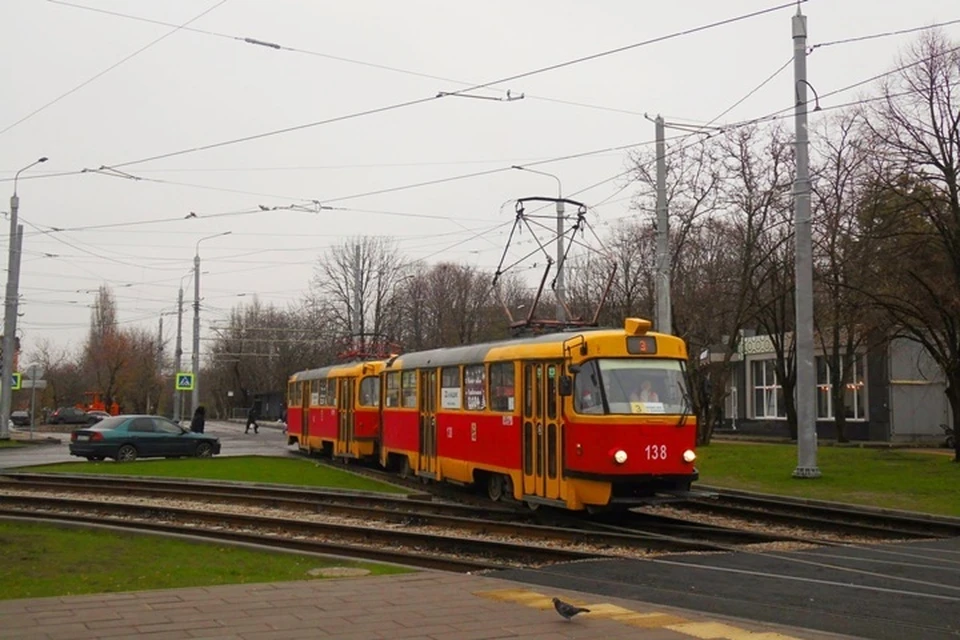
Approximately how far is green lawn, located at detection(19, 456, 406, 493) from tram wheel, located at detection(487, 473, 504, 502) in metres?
2.89

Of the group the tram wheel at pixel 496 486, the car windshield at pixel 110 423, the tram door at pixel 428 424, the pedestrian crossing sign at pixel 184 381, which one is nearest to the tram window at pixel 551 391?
the tram wheel at pixel 496 486

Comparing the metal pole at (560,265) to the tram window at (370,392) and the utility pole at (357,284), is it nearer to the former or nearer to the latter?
the tram window at (370,392)

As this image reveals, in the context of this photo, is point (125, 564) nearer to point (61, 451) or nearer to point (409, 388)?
point (409, 388)

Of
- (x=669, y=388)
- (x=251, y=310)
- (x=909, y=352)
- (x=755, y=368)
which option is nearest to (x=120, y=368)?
(x=251, y=310)

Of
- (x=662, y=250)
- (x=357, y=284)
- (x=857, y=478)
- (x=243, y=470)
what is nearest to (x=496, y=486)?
(x=857, y=478)

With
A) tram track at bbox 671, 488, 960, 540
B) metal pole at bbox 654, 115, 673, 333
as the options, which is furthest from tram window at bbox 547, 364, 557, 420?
metal pole at bbox 654, 115, 673, 333

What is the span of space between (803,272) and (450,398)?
7.98 metres

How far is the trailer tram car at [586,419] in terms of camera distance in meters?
15.2

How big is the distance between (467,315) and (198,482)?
39697 mm

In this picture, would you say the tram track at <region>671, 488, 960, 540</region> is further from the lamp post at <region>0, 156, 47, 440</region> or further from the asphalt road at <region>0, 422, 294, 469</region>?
the lamp post at <region>0, 156, 47, 440</region>

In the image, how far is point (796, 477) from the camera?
22547mm

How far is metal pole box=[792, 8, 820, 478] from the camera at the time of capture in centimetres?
2225

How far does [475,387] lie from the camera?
19438 mm

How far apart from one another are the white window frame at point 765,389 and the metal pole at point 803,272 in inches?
1263
